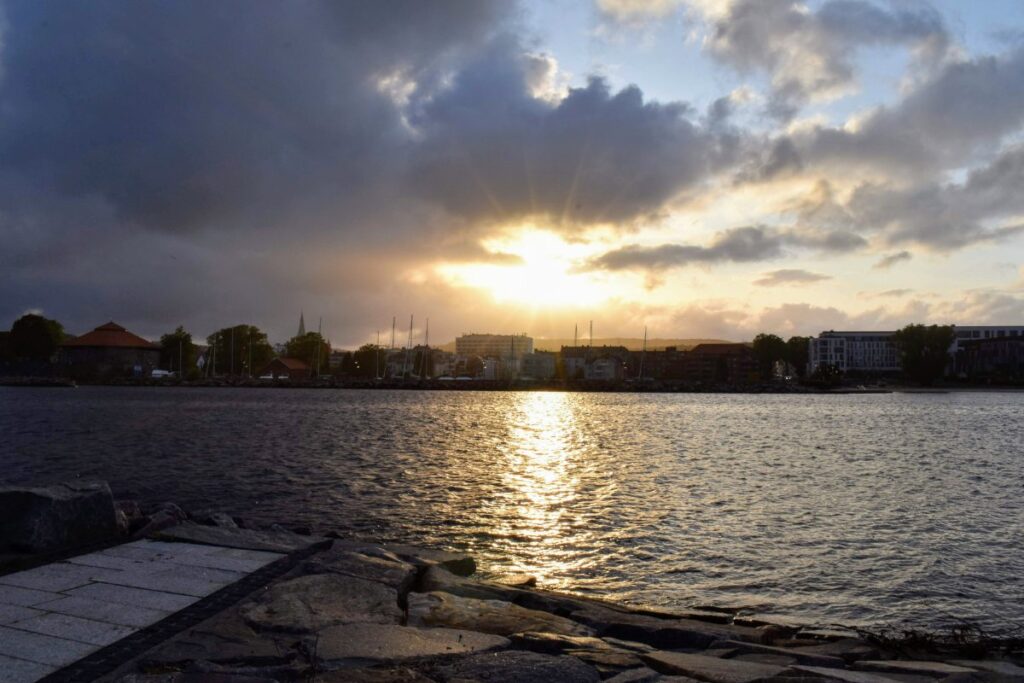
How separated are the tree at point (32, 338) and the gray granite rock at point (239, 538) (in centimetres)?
18937

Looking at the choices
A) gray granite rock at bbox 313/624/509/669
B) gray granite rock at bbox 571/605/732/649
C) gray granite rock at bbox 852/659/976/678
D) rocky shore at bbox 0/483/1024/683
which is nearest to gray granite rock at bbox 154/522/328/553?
rocky shore at bbox 0/483/1024/683

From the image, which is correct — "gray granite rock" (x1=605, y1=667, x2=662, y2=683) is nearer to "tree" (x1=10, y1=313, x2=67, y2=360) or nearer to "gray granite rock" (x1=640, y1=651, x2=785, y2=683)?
"gray granite rock" (x1=640, y1=651, x2=785, y2=683)

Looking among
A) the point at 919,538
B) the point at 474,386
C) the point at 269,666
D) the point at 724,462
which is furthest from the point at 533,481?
the point at 474,386

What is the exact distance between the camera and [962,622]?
36.4 ft

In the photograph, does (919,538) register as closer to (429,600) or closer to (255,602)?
(429,600)

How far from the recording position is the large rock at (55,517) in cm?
908

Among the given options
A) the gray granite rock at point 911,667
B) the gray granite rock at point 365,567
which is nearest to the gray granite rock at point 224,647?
the gray granite rock at point 365,567

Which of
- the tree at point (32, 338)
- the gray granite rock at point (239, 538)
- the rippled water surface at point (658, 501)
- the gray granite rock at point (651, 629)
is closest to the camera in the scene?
the gray granite rock at point (651, 629)

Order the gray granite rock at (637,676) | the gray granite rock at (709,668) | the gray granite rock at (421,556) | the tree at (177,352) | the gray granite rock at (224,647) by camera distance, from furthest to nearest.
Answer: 1. the tree at (177,352)
2. the gray granite rock at (421,556)
3. the gray granite rock at (709,668)
4. the gray granite rock at (637,676)
5. the gray granite rock at (224,647)

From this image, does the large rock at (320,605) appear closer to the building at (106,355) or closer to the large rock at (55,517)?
the large rock at (55,517)

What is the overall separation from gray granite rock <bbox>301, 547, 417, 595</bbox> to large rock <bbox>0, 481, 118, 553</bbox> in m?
2.99

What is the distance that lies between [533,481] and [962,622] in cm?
1672

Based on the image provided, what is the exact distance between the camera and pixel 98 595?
7340 mm

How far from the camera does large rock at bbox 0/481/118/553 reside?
9.08 metres
